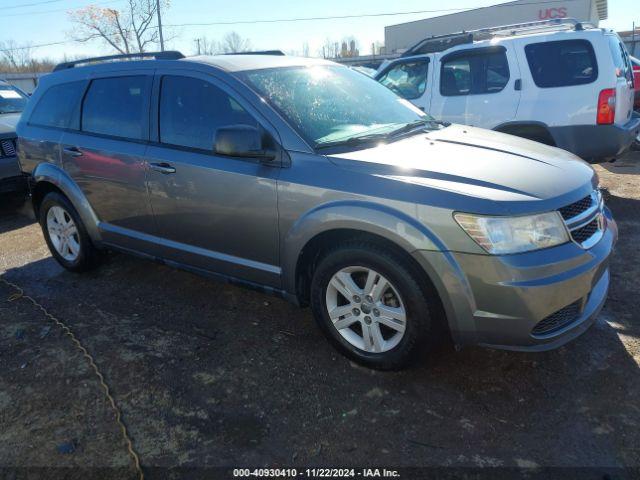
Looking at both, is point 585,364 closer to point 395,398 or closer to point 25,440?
point 395,398

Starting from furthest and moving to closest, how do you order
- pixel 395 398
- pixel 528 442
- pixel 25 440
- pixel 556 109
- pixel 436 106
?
pixel 436 106, pixel 556 109, pixel 395 398, pixel 25 440, pixel 528 442

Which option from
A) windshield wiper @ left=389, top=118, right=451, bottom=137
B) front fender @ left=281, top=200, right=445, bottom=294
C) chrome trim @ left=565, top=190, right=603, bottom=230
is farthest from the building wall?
front fender @ left=281, top=200, right=445, bottom=294

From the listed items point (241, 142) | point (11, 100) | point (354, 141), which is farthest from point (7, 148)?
point (354, 141)

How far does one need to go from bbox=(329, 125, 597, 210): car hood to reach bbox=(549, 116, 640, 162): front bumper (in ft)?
9.17

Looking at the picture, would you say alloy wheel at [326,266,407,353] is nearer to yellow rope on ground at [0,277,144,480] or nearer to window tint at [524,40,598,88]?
yellow rope on ground at [0,277,144,480]

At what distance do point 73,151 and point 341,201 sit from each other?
264cm

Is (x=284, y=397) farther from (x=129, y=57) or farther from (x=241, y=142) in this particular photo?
(x=129, y=57)

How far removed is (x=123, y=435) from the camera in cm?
254

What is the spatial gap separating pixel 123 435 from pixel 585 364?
8.49 ft

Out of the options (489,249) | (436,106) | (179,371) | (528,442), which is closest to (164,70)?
(179,371)

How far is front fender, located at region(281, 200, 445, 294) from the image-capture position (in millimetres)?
2512

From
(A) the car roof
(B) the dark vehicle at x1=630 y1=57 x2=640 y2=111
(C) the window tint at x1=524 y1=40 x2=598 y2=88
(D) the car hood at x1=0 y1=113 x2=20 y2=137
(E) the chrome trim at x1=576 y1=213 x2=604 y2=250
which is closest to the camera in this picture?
(E) the chrome trim at x1=576 y1=213 x2=604 y2=250

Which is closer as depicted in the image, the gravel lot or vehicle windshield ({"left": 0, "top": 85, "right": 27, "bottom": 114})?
the gravel lot

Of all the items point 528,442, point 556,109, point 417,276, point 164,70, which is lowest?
point 528,442
